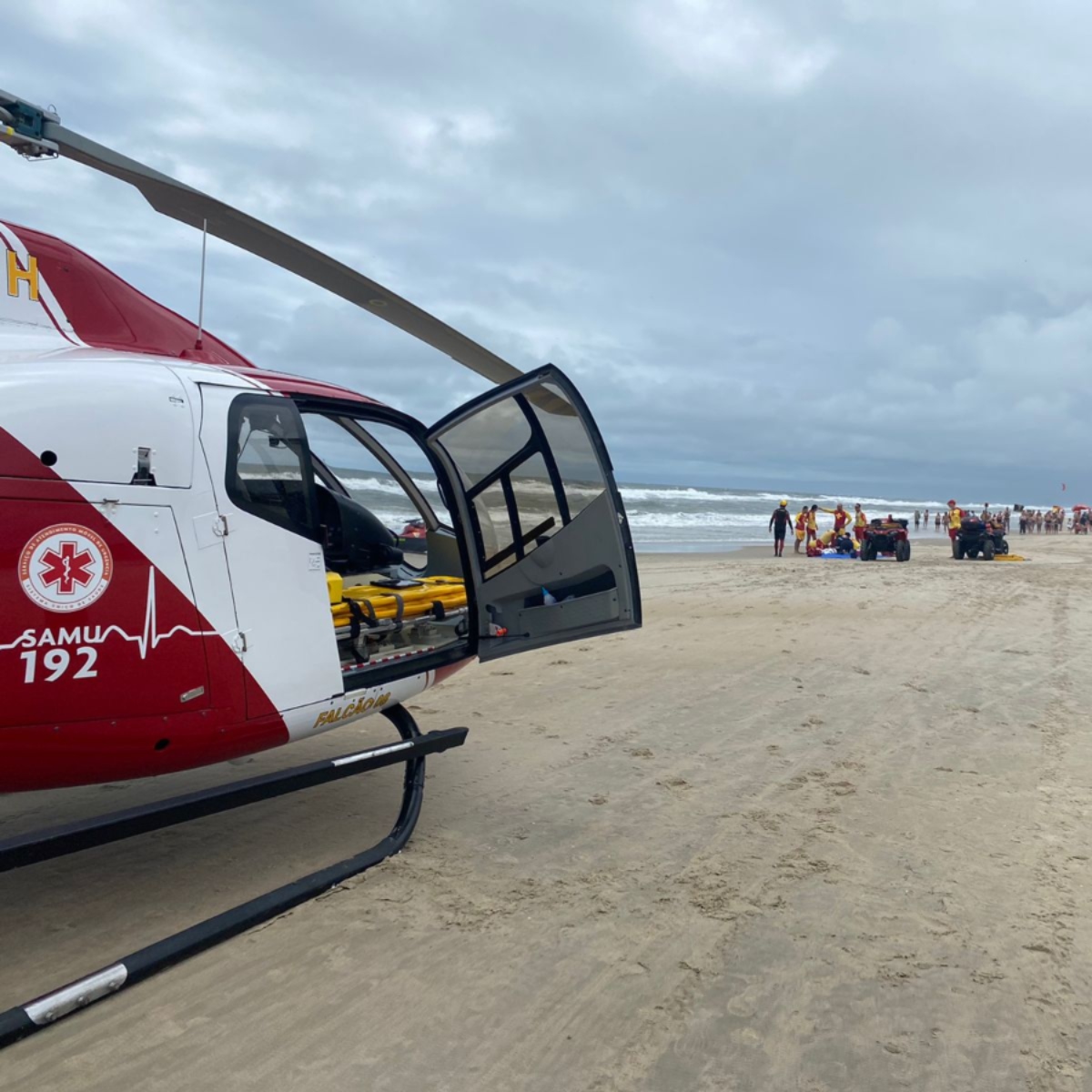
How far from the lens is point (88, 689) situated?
2877mm

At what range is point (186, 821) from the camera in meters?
3.15

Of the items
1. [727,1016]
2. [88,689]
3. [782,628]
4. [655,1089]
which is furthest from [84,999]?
[782,628]

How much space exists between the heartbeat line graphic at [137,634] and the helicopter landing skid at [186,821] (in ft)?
1.83

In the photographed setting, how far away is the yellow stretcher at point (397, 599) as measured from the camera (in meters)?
4.20

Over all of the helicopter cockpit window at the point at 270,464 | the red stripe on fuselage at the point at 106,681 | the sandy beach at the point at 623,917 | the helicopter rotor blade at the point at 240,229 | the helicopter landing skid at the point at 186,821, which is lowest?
the sandy beach at the point at 623,917

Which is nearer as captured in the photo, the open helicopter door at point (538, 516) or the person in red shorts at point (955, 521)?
the open helicopter door at point (538, 516)

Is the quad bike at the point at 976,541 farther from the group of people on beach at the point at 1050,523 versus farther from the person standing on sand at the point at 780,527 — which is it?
the group of people on beach at the point at 1050,523

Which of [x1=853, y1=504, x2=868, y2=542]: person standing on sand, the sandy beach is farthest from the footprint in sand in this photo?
[x1=853, y1=504, x2=868, y2=542]: person standing on sand

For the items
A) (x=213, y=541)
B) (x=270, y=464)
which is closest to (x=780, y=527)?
(x=270, y=464)

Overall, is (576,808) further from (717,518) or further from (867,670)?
(717,518)

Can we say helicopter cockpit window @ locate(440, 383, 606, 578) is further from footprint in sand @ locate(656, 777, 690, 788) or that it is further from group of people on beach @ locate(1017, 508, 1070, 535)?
group of people on beach @ locate(1017, 508, 1070, 535)

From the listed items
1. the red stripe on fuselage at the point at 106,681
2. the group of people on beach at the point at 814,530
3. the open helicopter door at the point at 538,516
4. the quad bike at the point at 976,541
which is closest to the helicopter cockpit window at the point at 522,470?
the open helicopter door at the point at 538,516

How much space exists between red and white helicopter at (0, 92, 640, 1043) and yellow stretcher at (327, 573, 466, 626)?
0.01 metres

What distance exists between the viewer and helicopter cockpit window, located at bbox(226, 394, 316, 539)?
340 centimetres
